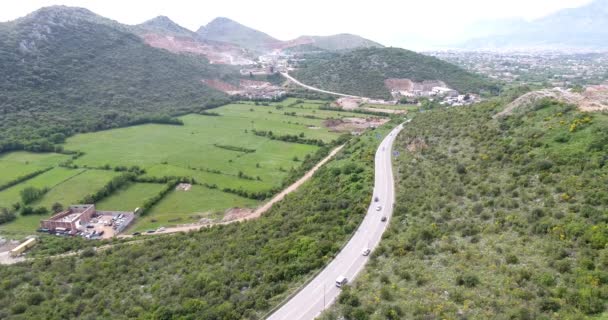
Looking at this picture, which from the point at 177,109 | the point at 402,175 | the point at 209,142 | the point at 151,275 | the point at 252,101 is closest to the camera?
the point at 151,275

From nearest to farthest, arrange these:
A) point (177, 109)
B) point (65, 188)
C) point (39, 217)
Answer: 1. point (39, 217)
2. point (65, 188)
3. point (177, 109)

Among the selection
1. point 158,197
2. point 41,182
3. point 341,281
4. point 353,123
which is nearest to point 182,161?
point 158,197

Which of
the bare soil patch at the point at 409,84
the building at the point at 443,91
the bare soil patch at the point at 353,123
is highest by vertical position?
the bare soil patch at the point at 409,84

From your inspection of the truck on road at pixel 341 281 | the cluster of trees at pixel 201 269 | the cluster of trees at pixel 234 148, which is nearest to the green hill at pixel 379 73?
the cluster of trees at pixel 234 148

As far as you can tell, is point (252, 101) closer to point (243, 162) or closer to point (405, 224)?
point (243, 162)

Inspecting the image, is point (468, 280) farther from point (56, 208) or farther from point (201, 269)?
point (56, 208)

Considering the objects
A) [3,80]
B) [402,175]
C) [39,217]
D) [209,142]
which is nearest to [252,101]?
[209,142]

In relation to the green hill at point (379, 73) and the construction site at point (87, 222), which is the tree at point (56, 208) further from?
the green hill at point (379, 73)
